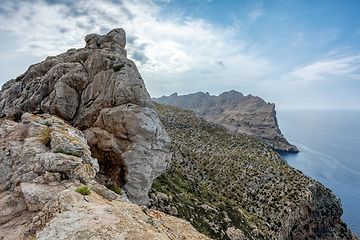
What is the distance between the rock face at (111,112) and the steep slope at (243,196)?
7.83m

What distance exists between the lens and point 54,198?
22.2 feet

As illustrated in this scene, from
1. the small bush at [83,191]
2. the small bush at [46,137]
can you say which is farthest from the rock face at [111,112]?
the small bush at [83,191]

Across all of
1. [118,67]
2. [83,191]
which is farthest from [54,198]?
[118,67]

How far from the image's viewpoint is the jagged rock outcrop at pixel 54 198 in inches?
227

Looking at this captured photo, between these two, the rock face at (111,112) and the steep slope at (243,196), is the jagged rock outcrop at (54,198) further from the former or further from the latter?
the steep slope at (243,196)

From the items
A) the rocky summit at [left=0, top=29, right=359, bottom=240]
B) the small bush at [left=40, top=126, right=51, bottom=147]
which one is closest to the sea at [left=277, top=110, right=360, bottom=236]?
the rocky summit at [left=0, top=29, right=359, bottom=240]

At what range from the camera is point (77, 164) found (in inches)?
360

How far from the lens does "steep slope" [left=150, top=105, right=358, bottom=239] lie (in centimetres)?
2870

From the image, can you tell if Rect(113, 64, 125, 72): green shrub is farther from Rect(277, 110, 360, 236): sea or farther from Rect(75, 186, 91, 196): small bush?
Rect(277, 110, 360, 236): sea

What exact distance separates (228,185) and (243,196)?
5.13 meters

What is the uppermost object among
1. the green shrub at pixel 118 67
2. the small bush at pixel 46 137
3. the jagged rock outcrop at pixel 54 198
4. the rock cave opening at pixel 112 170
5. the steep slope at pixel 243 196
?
the green shrub at pixel 118 67

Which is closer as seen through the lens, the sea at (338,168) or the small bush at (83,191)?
the small bush at (83,191)

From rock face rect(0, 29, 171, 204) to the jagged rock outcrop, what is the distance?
16.4 ft

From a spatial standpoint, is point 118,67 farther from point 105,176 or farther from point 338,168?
point 338,168
